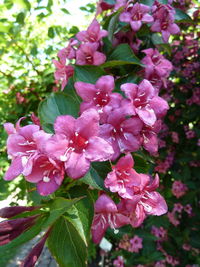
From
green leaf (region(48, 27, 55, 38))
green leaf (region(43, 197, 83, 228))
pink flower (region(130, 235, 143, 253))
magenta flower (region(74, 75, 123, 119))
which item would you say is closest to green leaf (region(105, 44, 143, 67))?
magenta flower (region(74, 75, 123, 119))

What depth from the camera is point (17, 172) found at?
0.60m

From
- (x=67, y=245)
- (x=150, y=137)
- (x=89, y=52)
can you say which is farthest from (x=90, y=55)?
(x=67, y=245)

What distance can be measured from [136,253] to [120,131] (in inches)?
68.2

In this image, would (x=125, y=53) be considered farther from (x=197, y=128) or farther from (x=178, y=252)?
(x=178, y=252)

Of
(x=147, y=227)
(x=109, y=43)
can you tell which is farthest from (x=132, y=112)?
(x=147, y=227)

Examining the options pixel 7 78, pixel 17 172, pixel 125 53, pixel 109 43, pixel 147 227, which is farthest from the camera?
pixel 147 227

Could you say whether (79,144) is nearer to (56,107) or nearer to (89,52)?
(56,107)

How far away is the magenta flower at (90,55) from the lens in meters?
0.90

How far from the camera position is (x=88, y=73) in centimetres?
82

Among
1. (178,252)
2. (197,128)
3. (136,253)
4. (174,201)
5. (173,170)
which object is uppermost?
(197,128)

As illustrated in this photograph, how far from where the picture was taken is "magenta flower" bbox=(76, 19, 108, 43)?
3.10ft

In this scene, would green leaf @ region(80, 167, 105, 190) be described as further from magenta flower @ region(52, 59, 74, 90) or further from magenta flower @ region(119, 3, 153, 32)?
magenta flower @ region(119, 3, 153, 32)

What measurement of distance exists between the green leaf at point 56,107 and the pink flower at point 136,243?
5.10 feet

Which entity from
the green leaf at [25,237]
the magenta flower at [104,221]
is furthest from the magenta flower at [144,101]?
the green leaf at [25,237]
